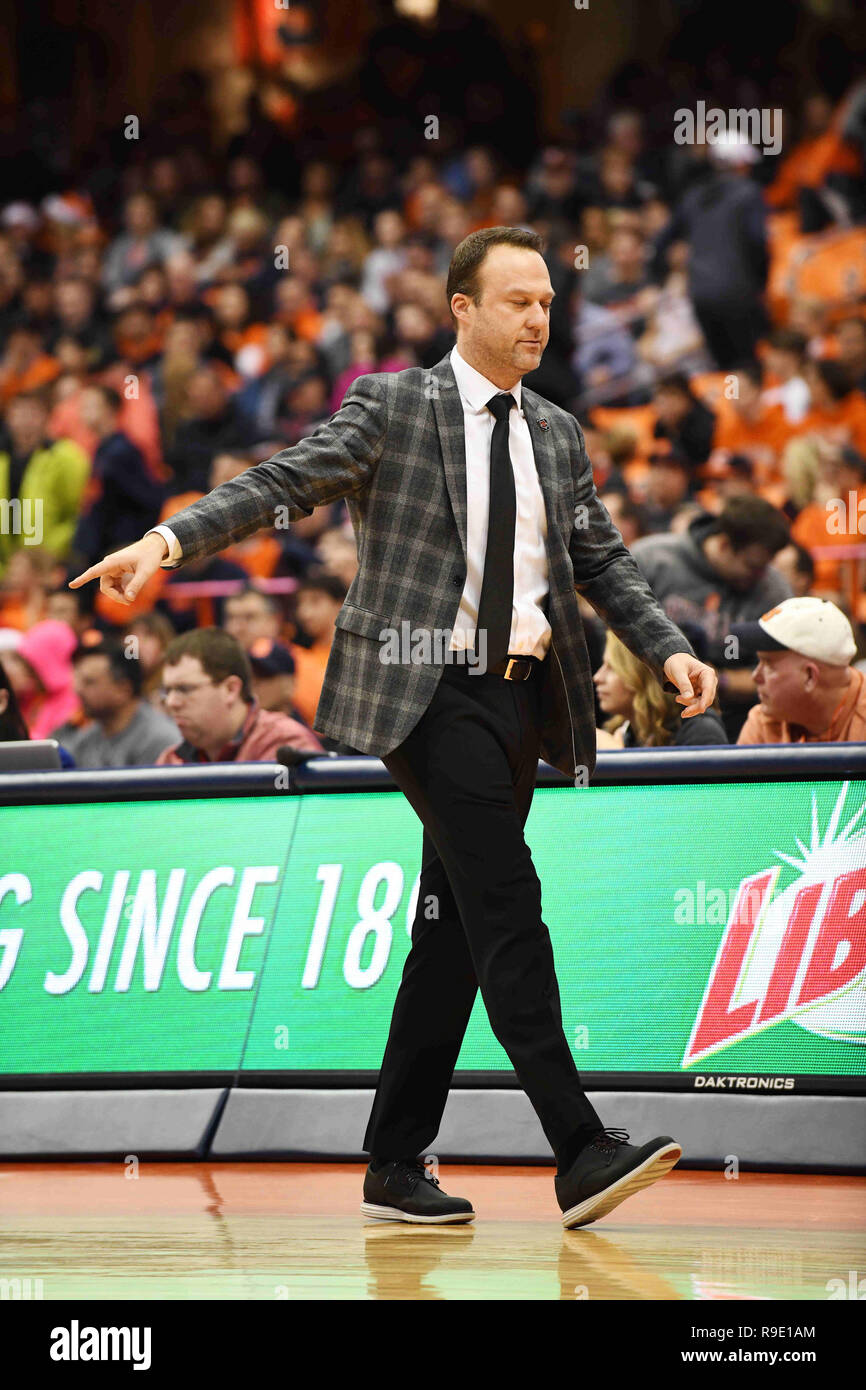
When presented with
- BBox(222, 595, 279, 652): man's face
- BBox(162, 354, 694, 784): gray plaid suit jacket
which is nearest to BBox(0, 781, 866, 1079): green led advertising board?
BBox(162, 354, 694, 784): gray plaid suit jacket

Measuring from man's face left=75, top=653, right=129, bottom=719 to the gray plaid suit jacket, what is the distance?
3.55 meters

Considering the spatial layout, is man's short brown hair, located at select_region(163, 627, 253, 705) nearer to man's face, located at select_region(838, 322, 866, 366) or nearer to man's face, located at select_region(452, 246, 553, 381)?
man's face, located at select_region(452, 246, 553, 381)

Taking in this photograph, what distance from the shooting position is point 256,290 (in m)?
12.7

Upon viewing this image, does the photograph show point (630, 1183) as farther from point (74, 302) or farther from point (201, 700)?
point (74, 302)

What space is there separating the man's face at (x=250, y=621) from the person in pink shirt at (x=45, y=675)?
2.97ft

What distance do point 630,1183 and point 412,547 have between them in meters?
1.23

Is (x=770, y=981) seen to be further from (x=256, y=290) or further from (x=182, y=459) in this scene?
(x=256, y=290)

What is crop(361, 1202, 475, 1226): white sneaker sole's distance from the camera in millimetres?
3248

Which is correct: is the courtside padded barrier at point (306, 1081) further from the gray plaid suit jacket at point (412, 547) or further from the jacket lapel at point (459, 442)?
the jacket lapel at point (459, 442)

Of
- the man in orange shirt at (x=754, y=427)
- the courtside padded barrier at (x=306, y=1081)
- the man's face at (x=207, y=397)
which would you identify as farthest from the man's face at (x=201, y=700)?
the man's face at (x=207, y=397)

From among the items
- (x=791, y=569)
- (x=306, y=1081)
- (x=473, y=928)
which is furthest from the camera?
(x=791, y=569)

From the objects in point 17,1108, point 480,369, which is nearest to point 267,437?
point 17,1108

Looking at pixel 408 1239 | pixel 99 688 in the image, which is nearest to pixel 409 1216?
pixel 408 1239

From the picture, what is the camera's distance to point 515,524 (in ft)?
11.0
